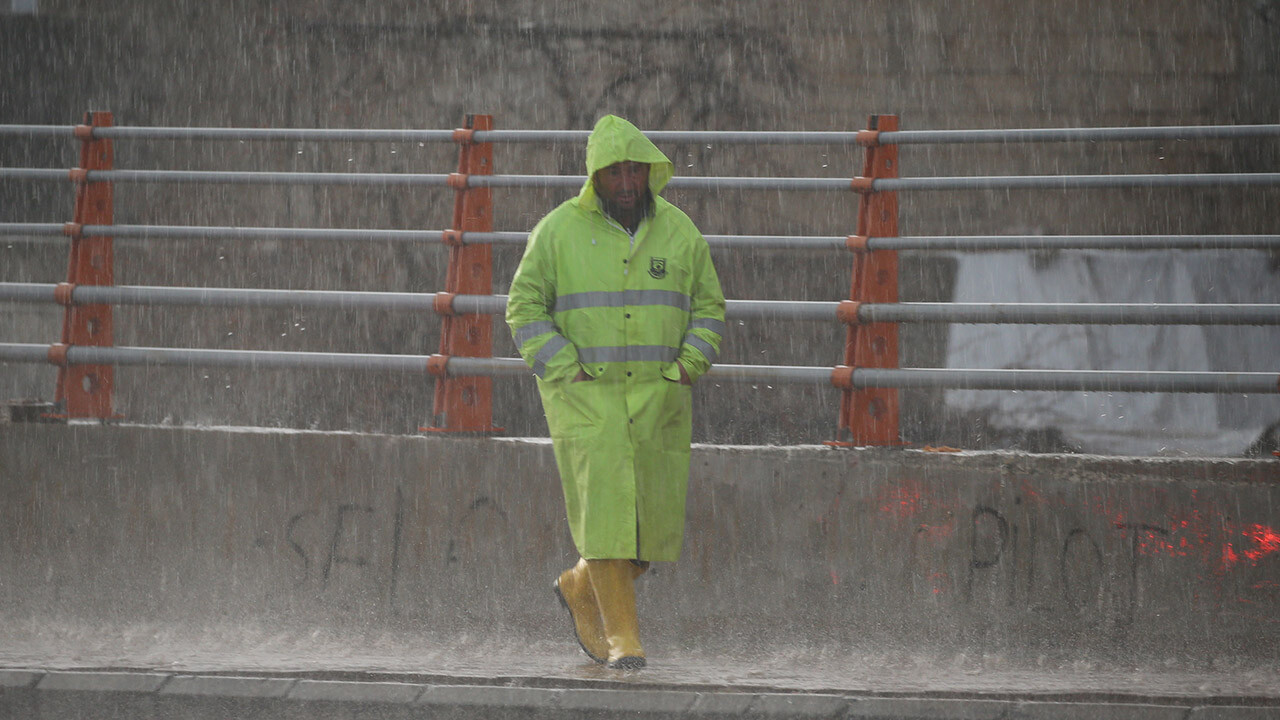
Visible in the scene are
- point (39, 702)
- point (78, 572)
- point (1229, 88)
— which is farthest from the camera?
point (1229, 88)

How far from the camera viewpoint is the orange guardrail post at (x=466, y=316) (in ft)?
21.0

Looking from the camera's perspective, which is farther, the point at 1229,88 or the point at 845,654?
the point at 1229,88

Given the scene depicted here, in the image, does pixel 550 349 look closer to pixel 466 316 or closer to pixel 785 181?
pixel 466 316

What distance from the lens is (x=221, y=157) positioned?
35.0 ft

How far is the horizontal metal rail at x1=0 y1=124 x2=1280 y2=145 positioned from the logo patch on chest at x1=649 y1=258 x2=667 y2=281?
79 centimetres

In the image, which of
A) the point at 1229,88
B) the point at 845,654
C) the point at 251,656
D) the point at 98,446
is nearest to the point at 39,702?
the point at 251,656

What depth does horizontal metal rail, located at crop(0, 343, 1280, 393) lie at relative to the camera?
5762 millimetres

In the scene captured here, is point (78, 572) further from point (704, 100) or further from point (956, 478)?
point (704, 100)

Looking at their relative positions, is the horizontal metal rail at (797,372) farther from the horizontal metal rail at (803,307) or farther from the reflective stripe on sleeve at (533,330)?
the reflective stripe on sleeve at (533,330)

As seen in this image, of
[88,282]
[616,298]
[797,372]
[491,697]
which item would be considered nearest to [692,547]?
[797,372]

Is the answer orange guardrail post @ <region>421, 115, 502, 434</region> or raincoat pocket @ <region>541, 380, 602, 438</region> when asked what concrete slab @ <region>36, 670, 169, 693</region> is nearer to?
orange guardrail post @ <region>421, 115, 502, 434</region>

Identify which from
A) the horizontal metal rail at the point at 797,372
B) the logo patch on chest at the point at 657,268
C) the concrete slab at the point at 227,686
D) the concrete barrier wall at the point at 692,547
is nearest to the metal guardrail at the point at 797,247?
the horizontal metal rail at the point at 797,372

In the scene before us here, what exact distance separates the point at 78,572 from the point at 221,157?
4.84 meters

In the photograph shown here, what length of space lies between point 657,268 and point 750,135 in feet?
4.34
